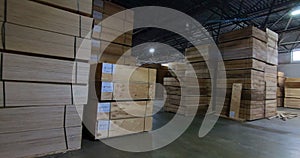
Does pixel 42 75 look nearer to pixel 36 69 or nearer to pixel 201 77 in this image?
pixel 36 69

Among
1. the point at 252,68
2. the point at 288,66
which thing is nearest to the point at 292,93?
the point at 288,66

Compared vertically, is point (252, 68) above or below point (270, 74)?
above

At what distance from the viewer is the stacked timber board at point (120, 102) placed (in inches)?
126

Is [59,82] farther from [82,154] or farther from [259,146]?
[259,146]

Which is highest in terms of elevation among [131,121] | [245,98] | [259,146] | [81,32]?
[81,32]

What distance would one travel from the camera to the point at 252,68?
5703 mm

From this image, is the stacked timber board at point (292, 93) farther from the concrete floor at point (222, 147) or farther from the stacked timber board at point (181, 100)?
the concrete floor at point (222, 147)

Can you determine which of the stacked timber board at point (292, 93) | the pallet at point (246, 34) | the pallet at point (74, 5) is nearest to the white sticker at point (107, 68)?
the pallet at point (74, 5)

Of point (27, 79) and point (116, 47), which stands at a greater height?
point (116, 47)

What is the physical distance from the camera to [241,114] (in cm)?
578

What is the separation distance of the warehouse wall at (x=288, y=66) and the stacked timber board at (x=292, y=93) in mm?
3996

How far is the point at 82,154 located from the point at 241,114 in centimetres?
493

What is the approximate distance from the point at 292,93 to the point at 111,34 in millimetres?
10688

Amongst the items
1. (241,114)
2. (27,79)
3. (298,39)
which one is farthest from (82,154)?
(298,39)
